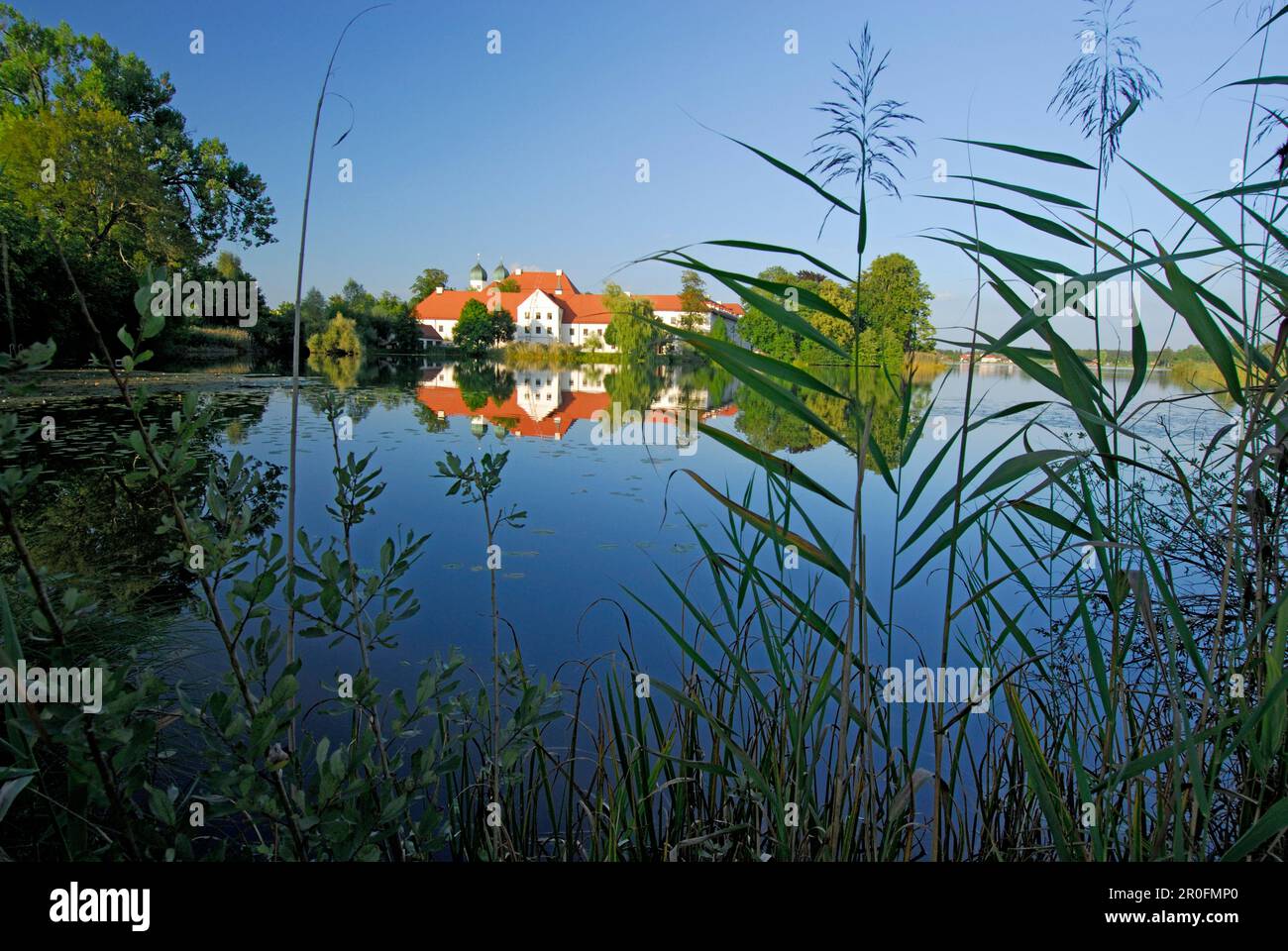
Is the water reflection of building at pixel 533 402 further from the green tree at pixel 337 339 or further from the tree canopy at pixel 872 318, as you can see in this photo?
the tree canopy at pixel 872 318

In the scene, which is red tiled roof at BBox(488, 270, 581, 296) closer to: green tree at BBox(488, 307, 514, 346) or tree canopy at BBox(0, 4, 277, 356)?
green tree at BBox(488, 307, 514, 346)

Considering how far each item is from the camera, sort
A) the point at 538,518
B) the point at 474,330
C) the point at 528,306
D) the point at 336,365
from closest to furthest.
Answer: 1. the point at 538,518
2. the point at 336,365
3. the point at 474,330
4. the point at 528,306

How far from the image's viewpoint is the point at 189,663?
10.4 ft

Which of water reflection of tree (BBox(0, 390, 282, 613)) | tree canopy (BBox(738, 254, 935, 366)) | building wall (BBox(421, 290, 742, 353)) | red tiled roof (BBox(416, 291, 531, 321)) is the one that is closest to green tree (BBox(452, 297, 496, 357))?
red tiled roof (BBox(416, 291, 531, 321))

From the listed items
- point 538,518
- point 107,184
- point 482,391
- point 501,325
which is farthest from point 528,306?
point 538,518

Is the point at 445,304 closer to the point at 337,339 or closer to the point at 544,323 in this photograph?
the point at 544,323

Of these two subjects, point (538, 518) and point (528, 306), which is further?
point (528, 306)

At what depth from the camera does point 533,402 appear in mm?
15922

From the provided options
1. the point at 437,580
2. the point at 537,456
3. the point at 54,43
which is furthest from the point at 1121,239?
the point at 54,43

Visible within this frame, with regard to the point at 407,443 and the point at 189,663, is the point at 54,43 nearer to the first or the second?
the point at 407,443

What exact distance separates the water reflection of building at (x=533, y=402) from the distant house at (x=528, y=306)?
48.5 feet

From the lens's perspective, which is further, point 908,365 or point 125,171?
point 125,171

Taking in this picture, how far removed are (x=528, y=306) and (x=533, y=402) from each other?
131 feet
